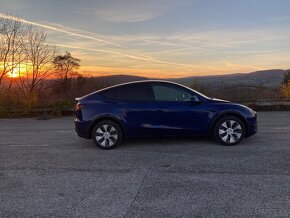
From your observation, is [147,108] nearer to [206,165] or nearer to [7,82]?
[206,165]

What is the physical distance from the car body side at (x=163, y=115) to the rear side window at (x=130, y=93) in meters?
0.11

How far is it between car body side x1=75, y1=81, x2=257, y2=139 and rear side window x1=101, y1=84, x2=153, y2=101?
0.11m

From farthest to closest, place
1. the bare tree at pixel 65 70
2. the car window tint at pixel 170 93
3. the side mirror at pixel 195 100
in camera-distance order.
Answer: the bare tree at pixel 65 70, the car window tint at pixel 170 93, the side mirror at pixel 195 100

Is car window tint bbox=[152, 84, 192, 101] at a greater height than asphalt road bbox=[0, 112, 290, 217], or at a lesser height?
greater

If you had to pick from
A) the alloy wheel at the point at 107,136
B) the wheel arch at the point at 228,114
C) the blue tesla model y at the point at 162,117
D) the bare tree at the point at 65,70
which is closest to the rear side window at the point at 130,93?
the blue tesla model y at the point at 162,117

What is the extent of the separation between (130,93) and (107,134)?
3.63 feet

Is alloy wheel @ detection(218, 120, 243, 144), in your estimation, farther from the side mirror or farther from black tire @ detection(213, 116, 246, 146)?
the side mirror

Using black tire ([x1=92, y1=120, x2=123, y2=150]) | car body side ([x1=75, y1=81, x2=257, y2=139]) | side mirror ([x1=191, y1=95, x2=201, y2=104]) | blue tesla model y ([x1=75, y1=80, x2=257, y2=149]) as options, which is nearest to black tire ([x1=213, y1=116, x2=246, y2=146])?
blue tesla model y ([x1=75, y1=80, x2=257, y2=149])

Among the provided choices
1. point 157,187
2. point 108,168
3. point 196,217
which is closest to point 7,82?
point 108,168

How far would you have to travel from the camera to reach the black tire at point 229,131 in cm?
917

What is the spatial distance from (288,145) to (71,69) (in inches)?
863

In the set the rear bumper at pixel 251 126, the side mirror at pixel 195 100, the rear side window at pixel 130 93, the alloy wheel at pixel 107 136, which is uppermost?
the rear side window at pixel 130 93

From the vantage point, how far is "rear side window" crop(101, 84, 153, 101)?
9.36 m

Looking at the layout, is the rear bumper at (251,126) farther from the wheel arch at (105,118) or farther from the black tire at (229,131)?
the wheel arch at (105,118)
